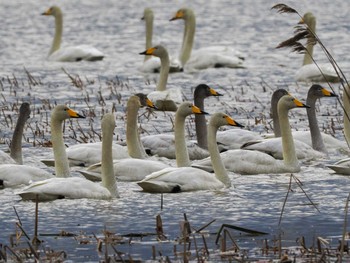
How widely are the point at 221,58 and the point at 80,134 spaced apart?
9049 mm

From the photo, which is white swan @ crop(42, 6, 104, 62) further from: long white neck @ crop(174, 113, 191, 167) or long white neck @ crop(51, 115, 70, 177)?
long white neck @ crop(51, 115, 70, 177)

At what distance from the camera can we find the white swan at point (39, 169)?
12477 mm

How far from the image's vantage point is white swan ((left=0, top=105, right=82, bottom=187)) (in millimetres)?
12477

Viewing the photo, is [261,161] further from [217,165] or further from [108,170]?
[108,170]

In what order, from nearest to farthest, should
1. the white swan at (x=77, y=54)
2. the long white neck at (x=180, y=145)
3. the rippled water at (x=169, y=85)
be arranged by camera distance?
the rippled water at (x=169, y=85)
the long white neck at (x=180, y=145)
the white swan at (x=77, y=54)

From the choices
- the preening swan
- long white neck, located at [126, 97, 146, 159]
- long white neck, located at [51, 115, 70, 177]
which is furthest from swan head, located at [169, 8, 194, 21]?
the preening swan

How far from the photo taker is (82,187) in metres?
11.8

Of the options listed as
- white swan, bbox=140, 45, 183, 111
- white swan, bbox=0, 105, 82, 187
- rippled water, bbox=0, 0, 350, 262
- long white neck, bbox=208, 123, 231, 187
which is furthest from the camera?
white swan, bbox=140, 45, 183, 111

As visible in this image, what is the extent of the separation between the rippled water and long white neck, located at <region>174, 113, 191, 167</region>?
2.37ft

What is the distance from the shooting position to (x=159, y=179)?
40.3 ft

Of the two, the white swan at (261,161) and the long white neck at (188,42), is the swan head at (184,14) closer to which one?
the long white neck at (188,42)

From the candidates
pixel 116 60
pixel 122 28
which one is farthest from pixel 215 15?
pixel 116 60

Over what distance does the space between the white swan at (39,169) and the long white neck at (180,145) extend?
1188 mm

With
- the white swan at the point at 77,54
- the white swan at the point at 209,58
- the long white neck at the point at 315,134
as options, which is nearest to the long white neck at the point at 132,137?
the long white neck at the point at 315,134
